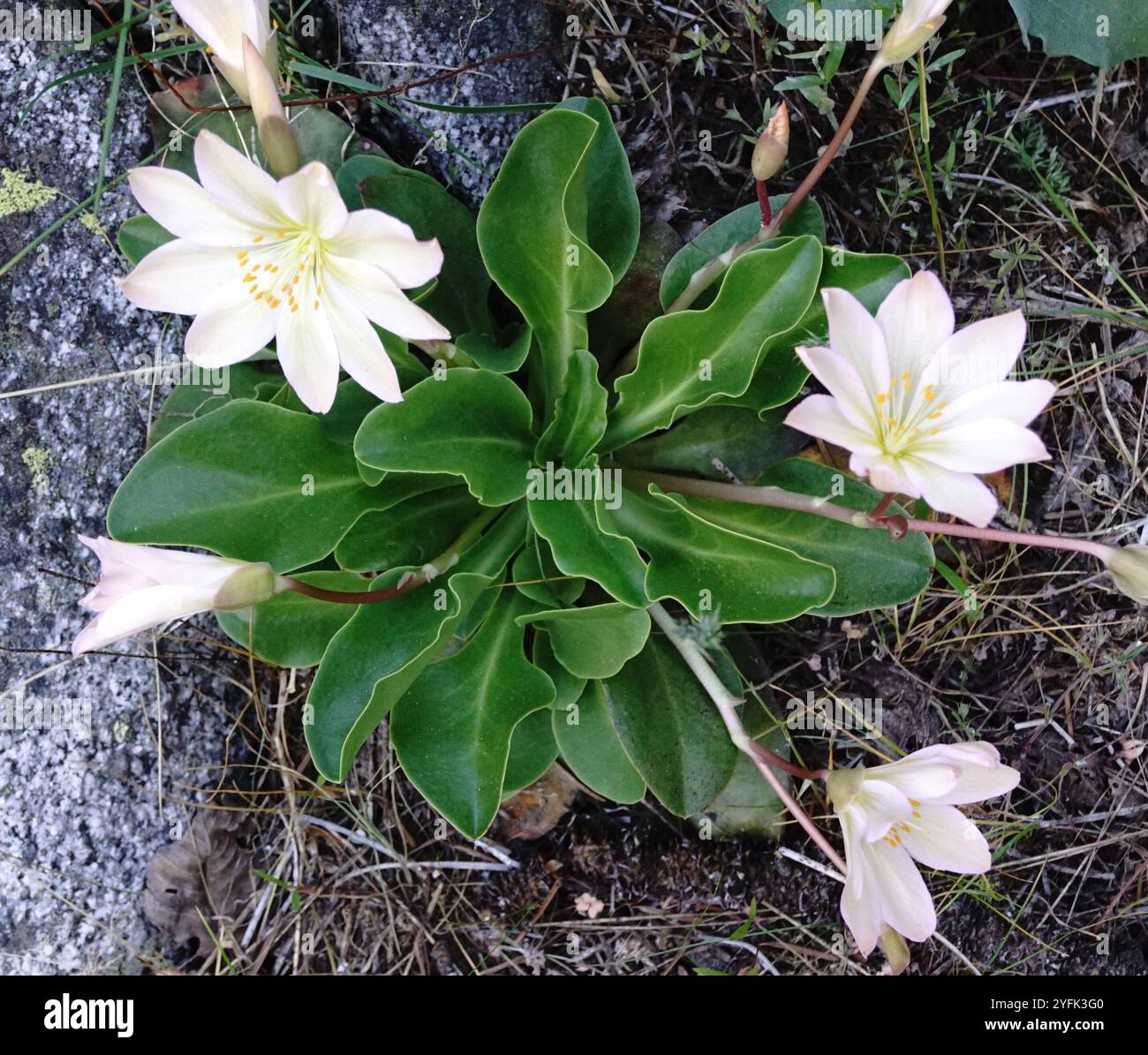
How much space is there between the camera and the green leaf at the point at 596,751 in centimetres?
208

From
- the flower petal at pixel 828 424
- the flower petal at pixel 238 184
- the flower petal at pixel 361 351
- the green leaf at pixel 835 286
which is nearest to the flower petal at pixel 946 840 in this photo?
the flower petal at pixel 828 424

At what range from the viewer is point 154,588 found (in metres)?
1.50

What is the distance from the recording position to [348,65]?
2.15 metres

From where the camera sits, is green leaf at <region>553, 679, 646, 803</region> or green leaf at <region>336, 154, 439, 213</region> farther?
green leaf at <region>553, 679, 646, 803</region>

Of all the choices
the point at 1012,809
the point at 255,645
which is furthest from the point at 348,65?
the point at 1012,809

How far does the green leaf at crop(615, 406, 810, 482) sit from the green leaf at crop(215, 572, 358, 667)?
73 cm

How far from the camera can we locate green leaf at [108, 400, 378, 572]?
5.87 feet

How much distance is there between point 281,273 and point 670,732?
1.11 m

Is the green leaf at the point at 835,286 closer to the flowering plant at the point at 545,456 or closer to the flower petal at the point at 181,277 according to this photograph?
the flowering plant at the point at 545,456

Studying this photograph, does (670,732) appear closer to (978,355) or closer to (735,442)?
(735,442)

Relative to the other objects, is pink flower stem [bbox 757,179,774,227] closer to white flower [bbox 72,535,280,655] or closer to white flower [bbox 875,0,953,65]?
white flower [bbox 875,0,953,65]

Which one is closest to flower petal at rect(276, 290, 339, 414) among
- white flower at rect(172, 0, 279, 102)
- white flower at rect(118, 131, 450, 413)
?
white flower at rect(118, 131, 450, 413)

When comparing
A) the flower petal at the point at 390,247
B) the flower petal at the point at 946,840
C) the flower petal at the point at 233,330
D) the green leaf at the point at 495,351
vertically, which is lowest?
the flower petal at the point at 946,840

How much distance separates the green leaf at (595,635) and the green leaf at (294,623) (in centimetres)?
39
